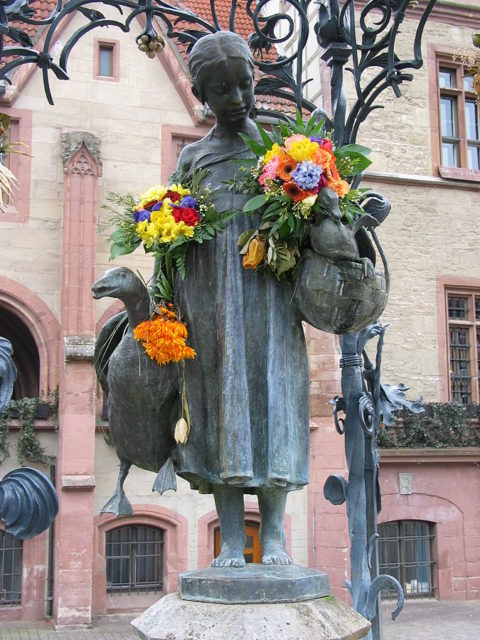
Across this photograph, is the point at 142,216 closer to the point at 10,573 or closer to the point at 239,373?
the point at 239,373

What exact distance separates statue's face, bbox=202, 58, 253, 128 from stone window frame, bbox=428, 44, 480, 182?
15.0m

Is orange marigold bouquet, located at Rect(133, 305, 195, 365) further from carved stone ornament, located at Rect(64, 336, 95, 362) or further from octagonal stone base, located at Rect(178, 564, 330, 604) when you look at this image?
carved stone ornament, located at Rect(64, 336, 95, 362)

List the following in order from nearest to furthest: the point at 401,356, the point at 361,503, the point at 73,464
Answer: the point at 361,503
the point at 73,464
the point at 401,356

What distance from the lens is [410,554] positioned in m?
16.6

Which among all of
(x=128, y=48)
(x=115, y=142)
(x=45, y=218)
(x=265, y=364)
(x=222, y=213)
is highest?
(x=128, y=48)

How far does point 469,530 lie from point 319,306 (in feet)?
48.2

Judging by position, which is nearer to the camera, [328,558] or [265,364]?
[265,364]

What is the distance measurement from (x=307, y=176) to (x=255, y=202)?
0.21 m

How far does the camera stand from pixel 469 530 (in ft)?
55.1

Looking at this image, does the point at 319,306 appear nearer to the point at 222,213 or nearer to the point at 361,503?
the point at 222,213

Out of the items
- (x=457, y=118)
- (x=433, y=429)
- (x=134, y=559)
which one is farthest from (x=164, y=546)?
(x=457, y=118)

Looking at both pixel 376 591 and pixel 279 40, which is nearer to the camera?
pixel 376 591

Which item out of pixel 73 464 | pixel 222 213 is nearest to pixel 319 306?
pixel 222 213

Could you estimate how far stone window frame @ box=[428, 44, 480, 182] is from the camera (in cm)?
1795
